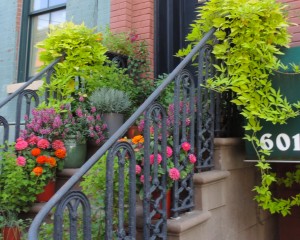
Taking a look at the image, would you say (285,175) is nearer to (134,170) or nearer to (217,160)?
(217,160)

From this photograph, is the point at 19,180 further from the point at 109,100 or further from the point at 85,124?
the point at 109,100

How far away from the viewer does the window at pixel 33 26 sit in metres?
6.15

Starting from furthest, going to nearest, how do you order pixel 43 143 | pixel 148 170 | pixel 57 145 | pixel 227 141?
pixel 57 145 < pixel 43 143 < pixel 227 141 < pixel 148 170

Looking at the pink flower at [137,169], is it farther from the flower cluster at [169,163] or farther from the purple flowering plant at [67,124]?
the purple flowering plant at [67,124]

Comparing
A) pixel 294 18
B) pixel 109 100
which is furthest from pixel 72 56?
pixel 294 18

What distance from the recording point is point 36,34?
6398 mm

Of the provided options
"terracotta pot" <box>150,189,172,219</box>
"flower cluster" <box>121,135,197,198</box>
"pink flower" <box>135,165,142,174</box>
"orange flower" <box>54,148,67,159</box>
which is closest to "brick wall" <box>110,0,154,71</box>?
"orange flower" <box>54,148,67,159</box>

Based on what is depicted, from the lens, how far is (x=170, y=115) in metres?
3.03

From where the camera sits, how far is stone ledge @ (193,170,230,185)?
9.46ft

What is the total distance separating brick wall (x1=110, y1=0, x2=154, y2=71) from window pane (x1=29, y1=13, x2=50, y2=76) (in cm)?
179

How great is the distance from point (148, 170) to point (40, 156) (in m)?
1.38

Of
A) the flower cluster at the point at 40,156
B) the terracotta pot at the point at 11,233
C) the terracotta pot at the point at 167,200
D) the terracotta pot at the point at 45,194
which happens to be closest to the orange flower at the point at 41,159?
the flower cluster at the point at 40,156

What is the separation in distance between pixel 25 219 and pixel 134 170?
1610 millimetres

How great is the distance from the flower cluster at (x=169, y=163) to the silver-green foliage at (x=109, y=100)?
1.26 meters
